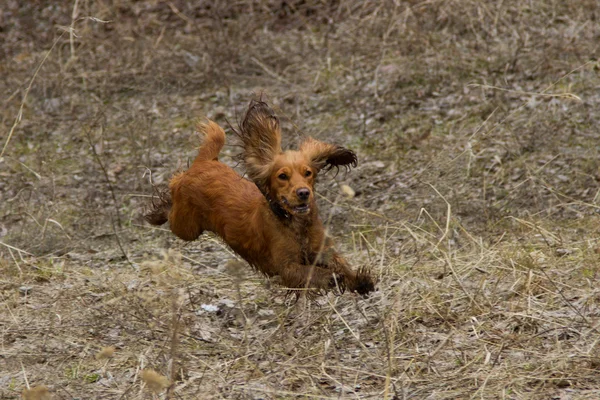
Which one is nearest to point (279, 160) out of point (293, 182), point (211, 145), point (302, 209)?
point (293, 182)

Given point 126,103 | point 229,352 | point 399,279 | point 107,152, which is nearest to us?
point 229,352

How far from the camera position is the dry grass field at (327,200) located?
16.4 feet

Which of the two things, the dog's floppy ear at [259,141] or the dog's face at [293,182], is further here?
the dog's floppy ear at [259,141]

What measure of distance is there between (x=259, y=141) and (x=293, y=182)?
0.49 m

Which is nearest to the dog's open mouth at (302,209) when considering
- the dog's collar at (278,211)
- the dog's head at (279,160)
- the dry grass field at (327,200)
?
the dog's head at (279,160)

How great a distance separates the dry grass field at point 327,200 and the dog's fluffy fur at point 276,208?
306 millimetres

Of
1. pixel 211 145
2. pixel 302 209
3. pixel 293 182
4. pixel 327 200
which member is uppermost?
pixel 293 182

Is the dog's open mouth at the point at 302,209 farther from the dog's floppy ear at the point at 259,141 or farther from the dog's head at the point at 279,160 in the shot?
the dog's floppy ear at the point at 259,141

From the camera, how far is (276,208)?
5586 mm

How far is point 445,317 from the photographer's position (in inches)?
221

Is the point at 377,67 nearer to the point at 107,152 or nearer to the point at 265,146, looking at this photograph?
the point at 107,152

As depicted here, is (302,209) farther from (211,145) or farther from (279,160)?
(211,145)

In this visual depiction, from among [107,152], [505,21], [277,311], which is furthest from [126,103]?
[277,311]

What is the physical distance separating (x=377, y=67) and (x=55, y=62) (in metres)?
3.99
